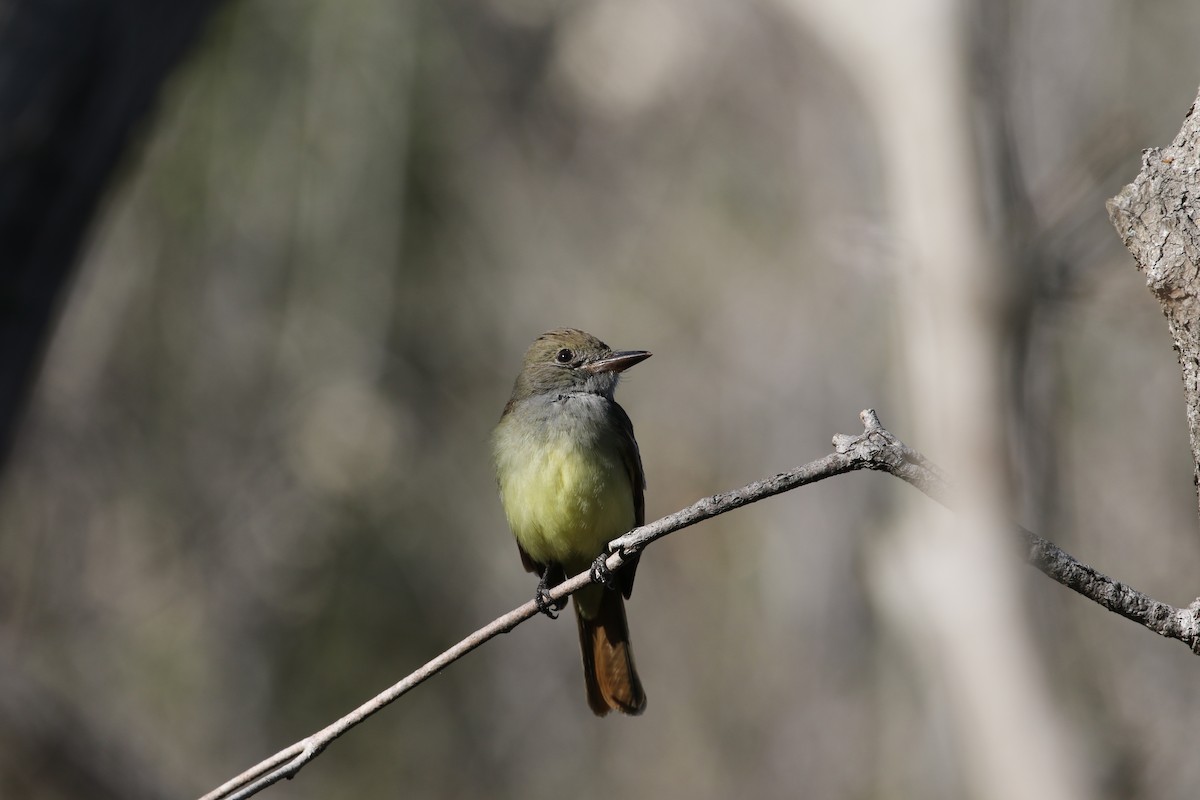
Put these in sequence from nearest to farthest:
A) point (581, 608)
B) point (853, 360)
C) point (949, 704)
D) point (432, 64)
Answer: point (581, 608), point (949, 704), point (853, 360), point (432, 64)

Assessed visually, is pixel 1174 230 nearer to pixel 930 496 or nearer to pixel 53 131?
pixel 930 496

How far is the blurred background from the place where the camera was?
7.84 m

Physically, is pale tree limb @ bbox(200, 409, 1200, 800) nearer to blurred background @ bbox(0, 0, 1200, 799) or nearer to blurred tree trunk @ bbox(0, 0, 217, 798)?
blurred tree trunk @ bbox(0, 0, 217, 798)

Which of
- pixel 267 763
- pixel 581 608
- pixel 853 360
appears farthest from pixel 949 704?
pixel 267 763

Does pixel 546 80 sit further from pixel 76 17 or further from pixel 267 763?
pixel 267 763

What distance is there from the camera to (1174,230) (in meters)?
2.04

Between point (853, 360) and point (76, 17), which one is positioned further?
point (853, 360)

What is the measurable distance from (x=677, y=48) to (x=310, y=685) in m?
5.31

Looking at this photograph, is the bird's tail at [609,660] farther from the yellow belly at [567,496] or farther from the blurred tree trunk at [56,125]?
the blurred tree trunk at [56,125]

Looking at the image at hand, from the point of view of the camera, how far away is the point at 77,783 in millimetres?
6305

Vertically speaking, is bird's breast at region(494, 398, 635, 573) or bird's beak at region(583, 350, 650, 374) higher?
bird's beak at region(583, 350, 650, 374)

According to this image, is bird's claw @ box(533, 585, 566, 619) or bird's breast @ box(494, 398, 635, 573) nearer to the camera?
bird's claw @ box(533, 585, 566, 619)

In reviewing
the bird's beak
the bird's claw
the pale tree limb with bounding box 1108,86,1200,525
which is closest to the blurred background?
the bird's beak

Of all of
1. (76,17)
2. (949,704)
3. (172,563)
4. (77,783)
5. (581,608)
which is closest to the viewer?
(76,17)
